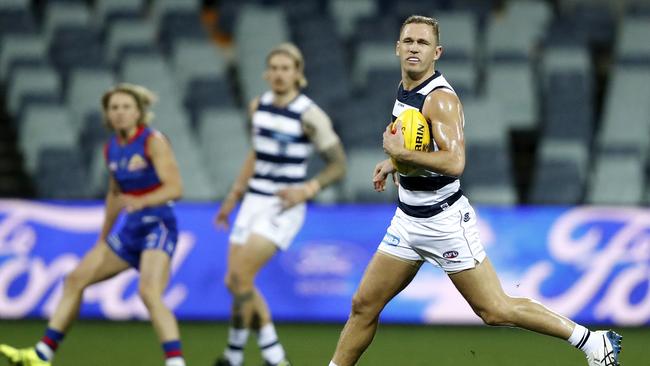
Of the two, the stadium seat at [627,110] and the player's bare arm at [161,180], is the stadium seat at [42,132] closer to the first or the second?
the stadium seat at [627,110]

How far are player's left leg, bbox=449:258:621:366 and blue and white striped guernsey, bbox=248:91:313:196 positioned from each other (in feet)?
6.51

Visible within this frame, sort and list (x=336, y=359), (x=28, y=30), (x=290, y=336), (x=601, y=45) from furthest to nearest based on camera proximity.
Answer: (x=601, y=45), (x=28, y=30), (x=290, y=336), (x=336, y=359)

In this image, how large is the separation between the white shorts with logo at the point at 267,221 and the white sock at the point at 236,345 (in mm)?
583

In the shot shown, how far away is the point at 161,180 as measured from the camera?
7465mm

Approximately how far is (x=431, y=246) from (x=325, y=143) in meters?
1.83

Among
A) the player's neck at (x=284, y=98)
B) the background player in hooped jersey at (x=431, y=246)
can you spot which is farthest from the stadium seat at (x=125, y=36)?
the background player in hooped jersey at (x=431, y=246)

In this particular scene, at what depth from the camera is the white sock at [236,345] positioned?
774 cm

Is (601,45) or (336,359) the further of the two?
(601,45)

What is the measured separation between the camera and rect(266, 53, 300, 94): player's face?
7918mm

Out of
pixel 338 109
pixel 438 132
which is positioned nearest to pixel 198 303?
pixel 338 109

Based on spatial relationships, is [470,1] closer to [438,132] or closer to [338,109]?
[338,109]

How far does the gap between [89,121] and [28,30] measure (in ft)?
7.15

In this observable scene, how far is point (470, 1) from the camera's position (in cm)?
1742

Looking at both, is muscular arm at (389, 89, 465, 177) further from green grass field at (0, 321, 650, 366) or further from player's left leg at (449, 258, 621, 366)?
green grass field at (0, 321, 650, 366)
